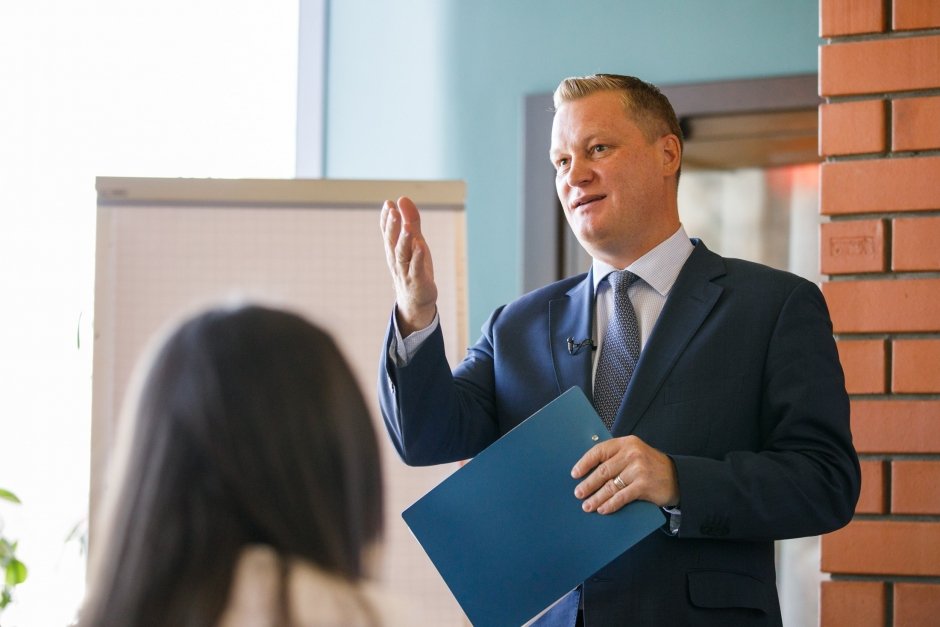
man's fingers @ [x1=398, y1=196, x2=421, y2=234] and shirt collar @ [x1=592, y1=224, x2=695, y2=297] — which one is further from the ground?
man's fingers @ [x1=398, y1=196, x2=421, y2=234]

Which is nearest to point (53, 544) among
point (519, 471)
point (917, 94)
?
point (519, 471)

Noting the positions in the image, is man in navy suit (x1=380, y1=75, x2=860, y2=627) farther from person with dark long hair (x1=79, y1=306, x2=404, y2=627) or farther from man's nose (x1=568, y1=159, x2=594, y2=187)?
person with dark long hair (x1=79, y1=306, x2=404, y2=627)

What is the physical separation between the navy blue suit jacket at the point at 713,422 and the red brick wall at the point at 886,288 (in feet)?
0.97

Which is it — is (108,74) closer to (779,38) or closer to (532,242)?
(532,242)

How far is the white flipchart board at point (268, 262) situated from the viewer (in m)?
1.88

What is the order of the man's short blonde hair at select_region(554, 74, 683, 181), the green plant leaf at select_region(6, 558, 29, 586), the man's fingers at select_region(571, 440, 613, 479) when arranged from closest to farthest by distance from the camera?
the man's fingers at select_region(571, 440, 613, 479) → the man's short blonde hair at select_region(554, 74, 683, 181) → the green plant leaf at select_region(6, 558, 29, 586)

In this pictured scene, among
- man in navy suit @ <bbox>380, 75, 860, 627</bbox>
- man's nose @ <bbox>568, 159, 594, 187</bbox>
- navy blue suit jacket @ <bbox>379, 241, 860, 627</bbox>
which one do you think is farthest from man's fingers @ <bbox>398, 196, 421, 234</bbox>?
man's nose @ <bbox>568, 159, 594, 187</bbox>

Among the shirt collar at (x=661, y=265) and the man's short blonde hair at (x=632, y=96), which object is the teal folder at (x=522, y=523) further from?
the man's short blonde hair at (x=632, y=96)

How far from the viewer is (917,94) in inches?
72.6

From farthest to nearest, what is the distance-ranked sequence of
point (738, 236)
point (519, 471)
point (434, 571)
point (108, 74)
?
point (738, 236), point (108, 74), point (434, 571), point (519, 471)

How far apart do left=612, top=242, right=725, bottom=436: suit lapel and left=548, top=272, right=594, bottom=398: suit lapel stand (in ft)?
0.32

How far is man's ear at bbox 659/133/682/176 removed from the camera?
1828mm

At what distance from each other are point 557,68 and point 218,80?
1045 millimetres

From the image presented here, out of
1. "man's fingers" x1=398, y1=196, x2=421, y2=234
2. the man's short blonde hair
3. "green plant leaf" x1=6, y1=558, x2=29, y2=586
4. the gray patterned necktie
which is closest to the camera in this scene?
"man's fingers" x1=398, y1=196, x2=421, y2=234
